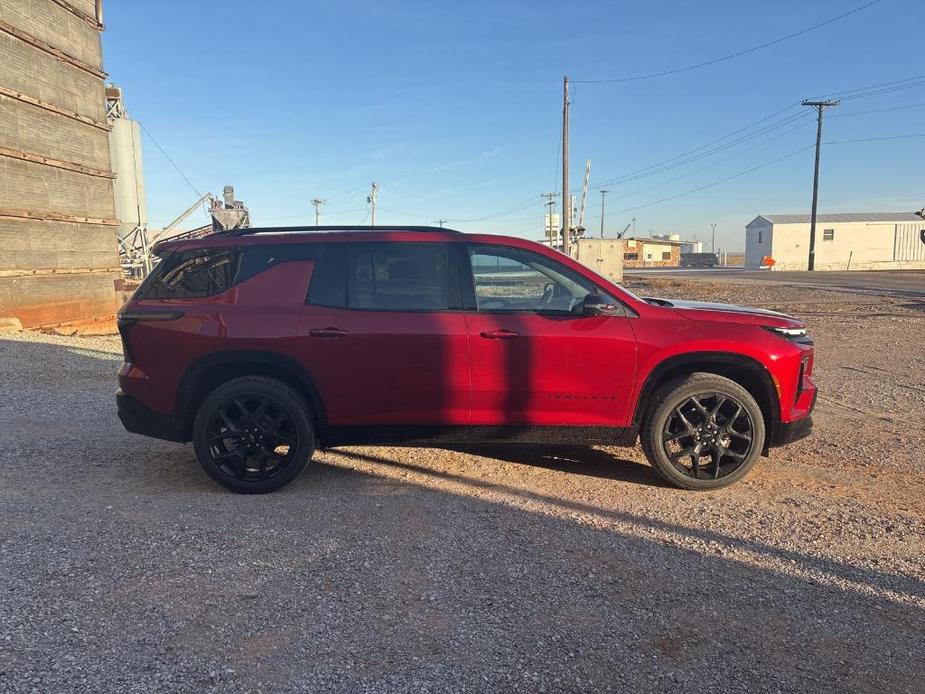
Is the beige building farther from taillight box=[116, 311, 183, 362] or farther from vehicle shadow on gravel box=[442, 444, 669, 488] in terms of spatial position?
taillight box=[116, 311, 183, 362]

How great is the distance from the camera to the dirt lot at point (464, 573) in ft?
8.39

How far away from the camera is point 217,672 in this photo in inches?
99.2

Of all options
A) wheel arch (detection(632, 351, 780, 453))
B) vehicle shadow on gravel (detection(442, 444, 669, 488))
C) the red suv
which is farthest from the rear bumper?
wheel arch (detection(632, 351, 780, 453))

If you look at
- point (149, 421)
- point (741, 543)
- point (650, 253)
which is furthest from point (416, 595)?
point (650, 253)

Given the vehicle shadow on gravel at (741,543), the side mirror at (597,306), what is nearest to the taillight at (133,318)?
the vehicle shadow on gravel at (741,543)

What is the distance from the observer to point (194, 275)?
178 inches

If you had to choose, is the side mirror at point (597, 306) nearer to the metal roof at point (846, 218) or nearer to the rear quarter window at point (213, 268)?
the rear quarter window at point (213, 268)

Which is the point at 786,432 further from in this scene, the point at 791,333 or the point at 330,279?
the point at 330,279

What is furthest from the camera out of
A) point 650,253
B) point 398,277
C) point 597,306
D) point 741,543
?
point 650,253

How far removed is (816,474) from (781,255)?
7111 cm

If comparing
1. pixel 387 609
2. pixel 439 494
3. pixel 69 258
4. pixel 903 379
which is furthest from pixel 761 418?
pixel 69 258

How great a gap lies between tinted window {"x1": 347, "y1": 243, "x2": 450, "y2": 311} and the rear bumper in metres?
1.50

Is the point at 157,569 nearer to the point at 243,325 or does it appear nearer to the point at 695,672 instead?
the point at 243,325

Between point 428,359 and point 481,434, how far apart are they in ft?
2.12
